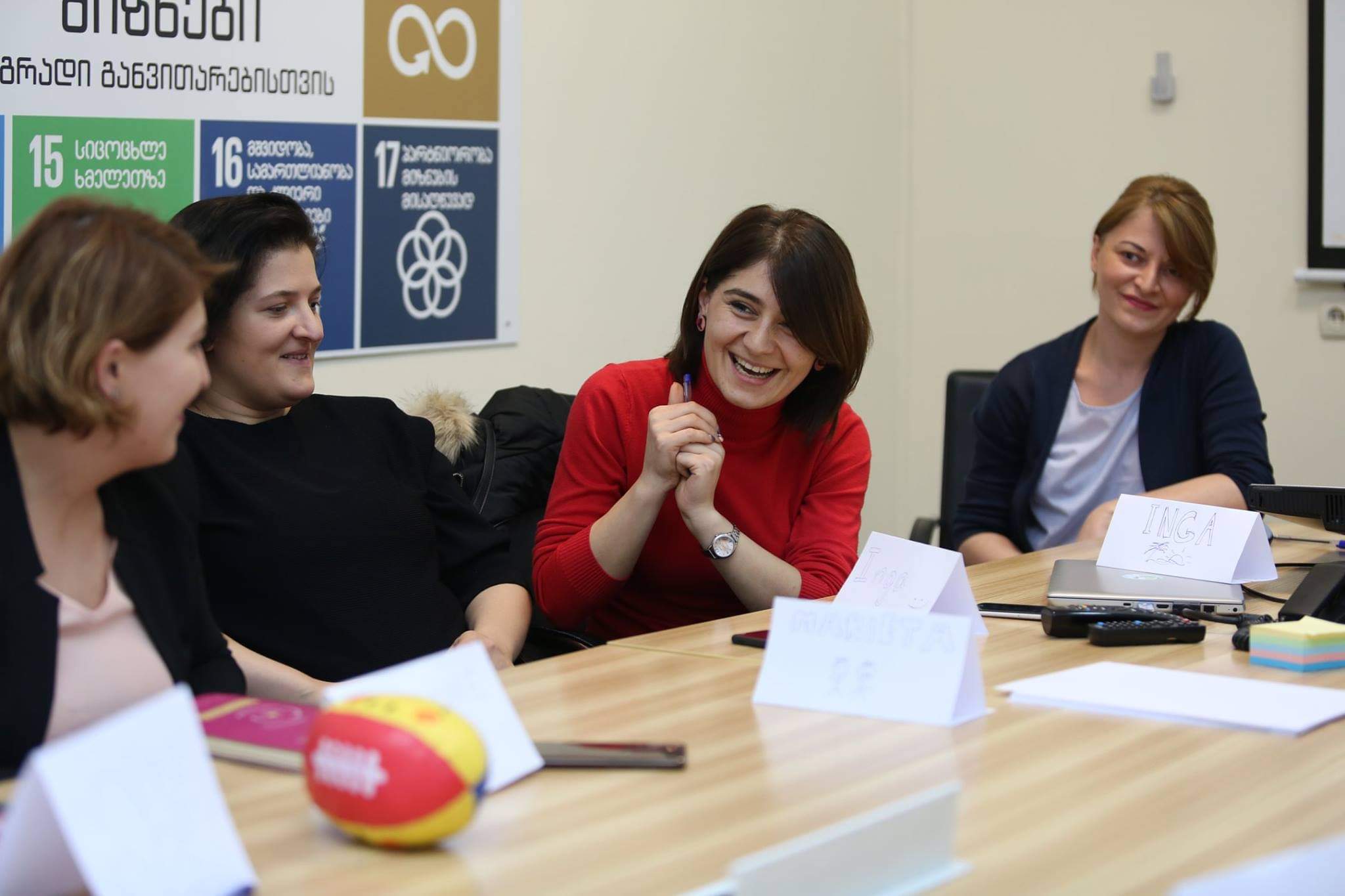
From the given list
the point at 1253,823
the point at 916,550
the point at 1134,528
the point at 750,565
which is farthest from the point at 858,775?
the point at 1134,528

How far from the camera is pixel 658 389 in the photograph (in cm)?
236

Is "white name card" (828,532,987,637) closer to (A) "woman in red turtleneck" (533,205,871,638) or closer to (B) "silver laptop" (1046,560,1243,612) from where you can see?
(B) "silver laptop" (1046,560,1243,612)

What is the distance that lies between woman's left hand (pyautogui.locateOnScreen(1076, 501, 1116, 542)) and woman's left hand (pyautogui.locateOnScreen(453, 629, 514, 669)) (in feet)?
3.52

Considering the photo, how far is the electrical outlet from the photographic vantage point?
4.16 meters

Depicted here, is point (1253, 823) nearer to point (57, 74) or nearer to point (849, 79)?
point (57, 74)

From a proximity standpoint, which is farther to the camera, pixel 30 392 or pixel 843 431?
pixel 843 431

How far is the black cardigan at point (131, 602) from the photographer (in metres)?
1.33

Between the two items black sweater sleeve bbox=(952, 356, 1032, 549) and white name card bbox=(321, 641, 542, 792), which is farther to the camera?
black sweater sleeve bbox=(952, 356, 1032, 549)

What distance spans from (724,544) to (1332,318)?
2.70 metres

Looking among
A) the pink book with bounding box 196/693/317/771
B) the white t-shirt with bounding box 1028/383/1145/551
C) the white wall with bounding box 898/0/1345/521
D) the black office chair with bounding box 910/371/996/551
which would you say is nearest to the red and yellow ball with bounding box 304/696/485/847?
the pink book with bounding box 196/693/317/771

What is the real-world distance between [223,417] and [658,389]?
66 cm

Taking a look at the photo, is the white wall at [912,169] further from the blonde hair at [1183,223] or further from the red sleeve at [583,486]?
the blonde hair at [1183,223]

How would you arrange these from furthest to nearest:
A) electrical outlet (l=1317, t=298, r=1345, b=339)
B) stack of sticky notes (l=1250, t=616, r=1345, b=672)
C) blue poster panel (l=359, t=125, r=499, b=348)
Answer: electrical outlet (l=1317, t=298, r=1345, b=339) < blue poster panel (l=359, t=125, r=499, b=348) < stack of sticky notes (l=1250, t=616, r=1345, b=672)

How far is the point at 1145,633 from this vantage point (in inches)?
70.7
